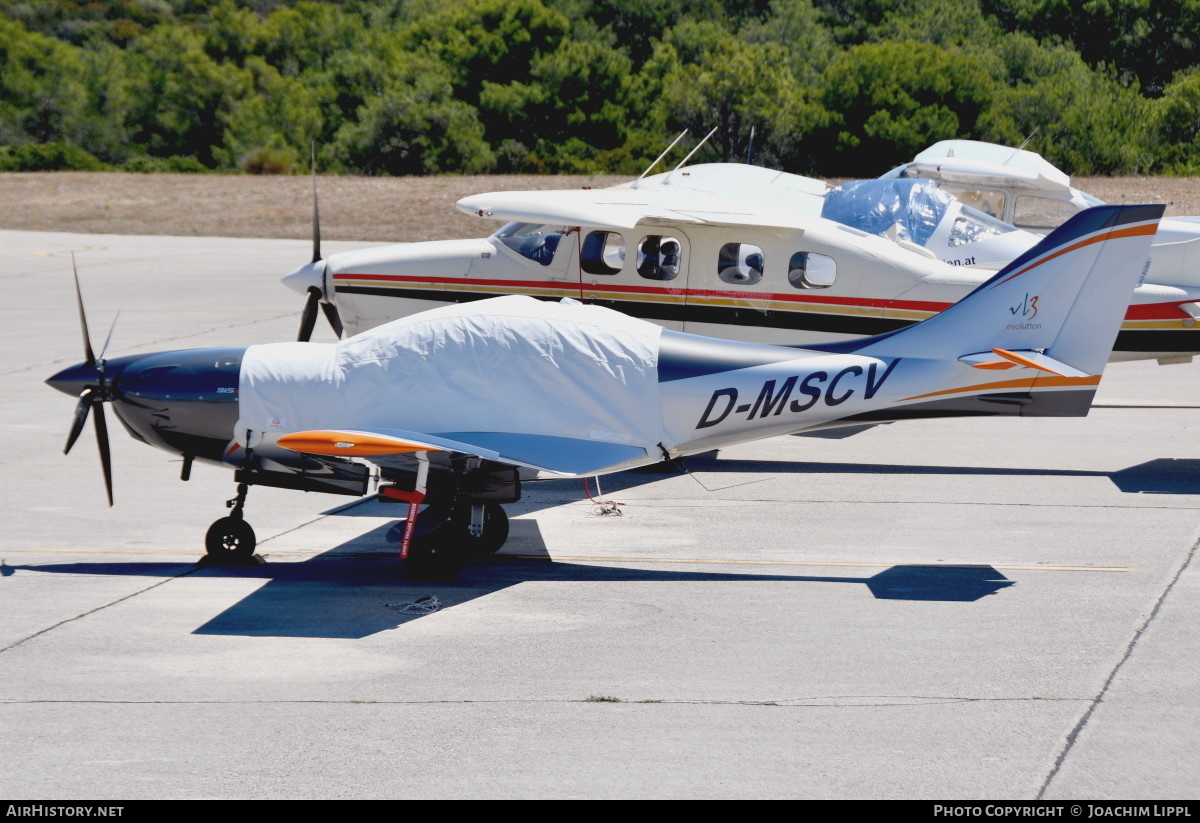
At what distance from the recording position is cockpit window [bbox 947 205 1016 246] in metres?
16.2

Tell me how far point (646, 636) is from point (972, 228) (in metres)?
8.72

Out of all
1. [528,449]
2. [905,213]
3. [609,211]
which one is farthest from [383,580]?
[905,213]

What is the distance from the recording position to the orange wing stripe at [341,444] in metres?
9.84

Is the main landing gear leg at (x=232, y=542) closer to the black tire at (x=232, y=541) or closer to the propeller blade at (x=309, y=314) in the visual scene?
the black tire at (x=232, y=541)

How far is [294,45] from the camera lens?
78750 mm

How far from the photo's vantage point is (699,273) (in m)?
15.2

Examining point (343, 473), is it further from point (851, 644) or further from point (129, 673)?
point (851, 644)

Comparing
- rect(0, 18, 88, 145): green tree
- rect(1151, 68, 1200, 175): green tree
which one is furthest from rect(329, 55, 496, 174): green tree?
rect(1151, 68, 1200, 175): green tree

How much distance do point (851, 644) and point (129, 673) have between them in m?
4.69

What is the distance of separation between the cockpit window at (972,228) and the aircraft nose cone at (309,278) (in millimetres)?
7198

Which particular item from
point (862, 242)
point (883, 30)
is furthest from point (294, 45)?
point (862, 242)

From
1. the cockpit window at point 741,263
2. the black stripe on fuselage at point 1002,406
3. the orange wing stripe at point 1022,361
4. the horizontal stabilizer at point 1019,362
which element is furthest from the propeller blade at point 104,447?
the orange wing stripe at point 1022,361

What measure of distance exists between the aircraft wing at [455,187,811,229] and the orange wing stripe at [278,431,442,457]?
4.90 meters

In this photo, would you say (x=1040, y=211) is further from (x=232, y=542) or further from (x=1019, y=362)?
(x=232, y=542)
